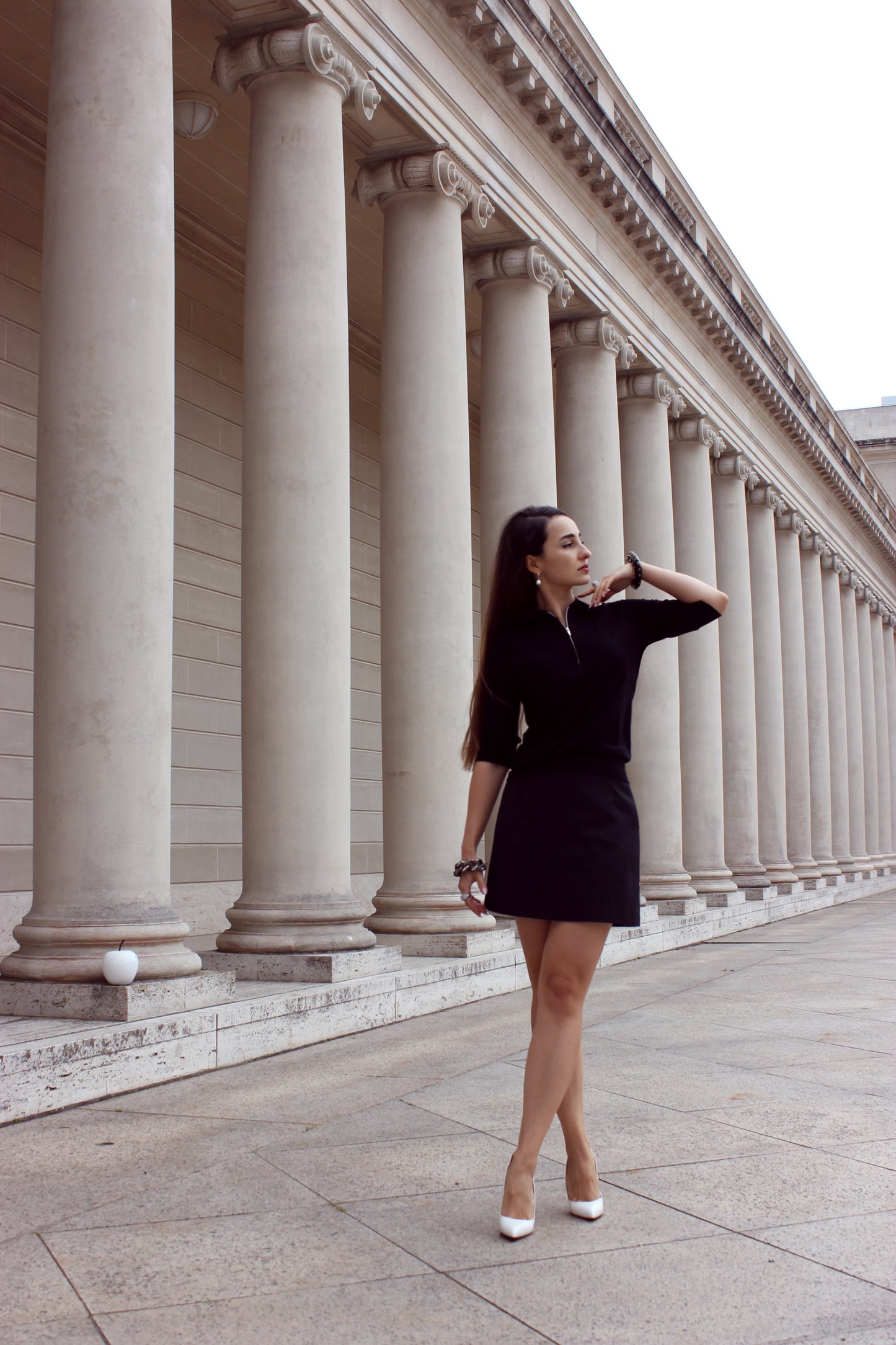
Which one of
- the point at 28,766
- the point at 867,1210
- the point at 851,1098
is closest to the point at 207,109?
the point at 28,766

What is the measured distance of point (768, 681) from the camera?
4681cm

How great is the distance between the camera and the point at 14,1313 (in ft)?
19.6

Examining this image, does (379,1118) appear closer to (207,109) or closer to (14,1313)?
(14,1313)

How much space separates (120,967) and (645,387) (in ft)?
86.9

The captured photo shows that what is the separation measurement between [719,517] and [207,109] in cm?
2508

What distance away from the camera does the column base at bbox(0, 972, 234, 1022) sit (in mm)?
12625

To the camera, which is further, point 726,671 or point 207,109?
point 726,671

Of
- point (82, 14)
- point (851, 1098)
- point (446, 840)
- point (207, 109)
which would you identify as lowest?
point (851, 1098)

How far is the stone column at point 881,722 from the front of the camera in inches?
2719

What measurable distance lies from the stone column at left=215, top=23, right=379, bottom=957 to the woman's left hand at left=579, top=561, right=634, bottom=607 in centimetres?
992

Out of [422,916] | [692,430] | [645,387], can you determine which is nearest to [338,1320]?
[422,916]

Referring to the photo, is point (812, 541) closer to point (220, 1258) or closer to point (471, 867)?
point (471, 867)

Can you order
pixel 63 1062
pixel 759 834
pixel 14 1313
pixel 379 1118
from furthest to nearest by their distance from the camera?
pixel 759 834 < pixel 63 1062 < pixel 379 1118 < pixel 14 1313

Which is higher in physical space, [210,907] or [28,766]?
[28,766]
